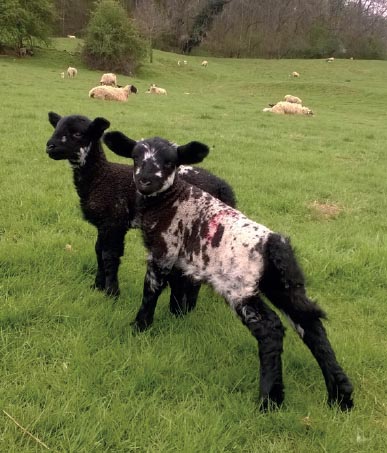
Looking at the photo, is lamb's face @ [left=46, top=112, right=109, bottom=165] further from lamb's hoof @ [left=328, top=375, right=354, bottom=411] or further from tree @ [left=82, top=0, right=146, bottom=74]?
tree @ [left=82, top=0, right=146, bottom=74]

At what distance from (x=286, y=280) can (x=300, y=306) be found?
9.4 inches

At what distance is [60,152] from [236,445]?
338 cm

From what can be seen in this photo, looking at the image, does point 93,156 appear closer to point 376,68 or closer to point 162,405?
point 162,405

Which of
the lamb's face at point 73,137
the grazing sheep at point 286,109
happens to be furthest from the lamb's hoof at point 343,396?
the grazing sheep at point 286,109

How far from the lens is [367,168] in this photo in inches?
522

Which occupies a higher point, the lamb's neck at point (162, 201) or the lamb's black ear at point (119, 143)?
the lamb's black ear at point (119, 143)

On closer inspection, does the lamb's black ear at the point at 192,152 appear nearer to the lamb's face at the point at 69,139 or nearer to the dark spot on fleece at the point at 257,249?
the dark spot on fleece at the point at 257,249

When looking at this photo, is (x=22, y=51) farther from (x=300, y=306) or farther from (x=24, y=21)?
(x=300, y=306)

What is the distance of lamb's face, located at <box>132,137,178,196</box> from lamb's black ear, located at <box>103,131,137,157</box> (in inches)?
4.8

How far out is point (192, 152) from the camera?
416cm

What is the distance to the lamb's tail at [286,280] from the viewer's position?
3536 mm

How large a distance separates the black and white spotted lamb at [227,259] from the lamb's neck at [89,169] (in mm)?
904

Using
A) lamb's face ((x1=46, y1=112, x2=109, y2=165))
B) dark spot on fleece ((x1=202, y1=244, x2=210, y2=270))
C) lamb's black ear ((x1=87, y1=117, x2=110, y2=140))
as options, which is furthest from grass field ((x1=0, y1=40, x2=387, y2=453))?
lamb's black ear ((x1=87, y1=117, x2=110, y2=140))

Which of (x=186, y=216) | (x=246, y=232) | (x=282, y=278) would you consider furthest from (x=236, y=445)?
(x=186, y=216)
